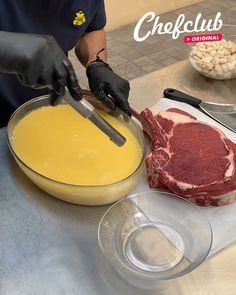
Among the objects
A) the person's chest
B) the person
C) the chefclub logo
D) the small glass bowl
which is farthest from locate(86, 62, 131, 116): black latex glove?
the chefclub logo

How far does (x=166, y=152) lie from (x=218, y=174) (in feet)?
0.35

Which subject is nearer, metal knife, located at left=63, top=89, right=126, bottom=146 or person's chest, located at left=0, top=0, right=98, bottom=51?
metal knife, located at left=63, top=89, right=126, bottom=146

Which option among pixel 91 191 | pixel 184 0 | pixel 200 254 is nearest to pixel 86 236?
pixel 91 191

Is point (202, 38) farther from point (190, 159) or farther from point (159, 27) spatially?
point (159, 27)

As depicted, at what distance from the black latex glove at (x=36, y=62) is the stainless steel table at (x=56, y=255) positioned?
0.24 meters

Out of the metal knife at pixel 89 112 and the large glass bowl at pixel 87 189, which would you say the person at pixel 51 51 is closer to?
the metal knife at pixel 89 112

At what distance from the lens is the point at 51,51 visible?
0.60 meters

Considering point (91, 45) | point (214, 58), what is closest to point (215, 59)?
point (214, 58)

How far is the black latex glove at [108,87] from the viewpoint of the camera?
89 cm

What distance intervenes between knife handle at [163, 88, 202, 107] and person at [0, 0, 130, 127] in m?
0.13

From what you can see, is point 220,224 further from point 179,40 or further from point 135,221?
point 179,40

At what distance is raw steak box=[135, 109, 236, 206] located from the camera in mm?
767

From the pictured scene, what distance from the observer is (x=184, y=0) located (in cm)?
290

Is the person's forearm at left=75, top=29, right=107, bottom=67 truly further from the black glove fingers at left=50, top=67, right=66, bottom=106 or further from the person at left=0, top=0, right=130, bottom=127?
the black glove fingers at left=50, top=67, right=66, bottom=106
